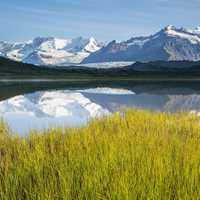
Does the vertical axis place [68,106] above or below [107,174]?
below

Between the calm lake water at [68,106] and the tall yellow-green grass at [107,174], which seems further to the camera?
the calm lake water at [68,106]

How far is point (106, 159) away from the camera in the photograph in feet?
24.3

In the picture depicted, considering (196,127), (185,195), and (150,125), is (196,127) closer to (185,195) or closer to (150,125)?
(150,125)

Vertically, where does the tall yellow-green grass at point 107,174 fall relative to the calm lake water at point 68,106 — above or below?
above

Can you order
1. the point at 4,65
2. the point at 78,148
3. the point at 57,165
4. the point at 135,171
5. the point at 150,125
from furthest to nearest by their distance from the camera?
the point at 4,65 → the point at 150,125 → the point at 78,148 → the point at 57,165 → the point at 135,171

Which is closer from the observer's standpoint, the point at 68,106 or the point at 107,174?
the point at 107,174

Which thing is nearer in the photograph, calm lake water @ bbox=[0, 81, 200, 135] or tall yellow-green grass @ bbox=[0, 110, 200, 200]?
tall yellow-green grass @ bbox=[0, 110, 200, 200]

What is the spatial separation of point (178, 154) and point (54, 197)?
2985 millimetres

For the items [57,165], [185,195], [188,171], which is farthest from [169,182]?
[57,165]

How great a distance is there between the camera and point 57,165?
8.17m

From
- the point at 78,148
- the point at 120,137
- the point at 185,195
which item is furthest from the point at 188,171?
the point at 120,137

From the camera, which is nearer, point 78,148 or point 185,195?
point 185,195

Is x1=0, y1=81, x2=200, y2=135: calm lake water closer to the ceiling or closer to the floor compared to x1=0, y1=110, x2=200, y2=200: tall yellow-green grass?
closer to the floor

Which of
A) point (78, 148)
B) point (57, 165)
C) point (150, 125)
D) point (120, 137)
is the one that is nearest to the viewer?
point (57, 165)
